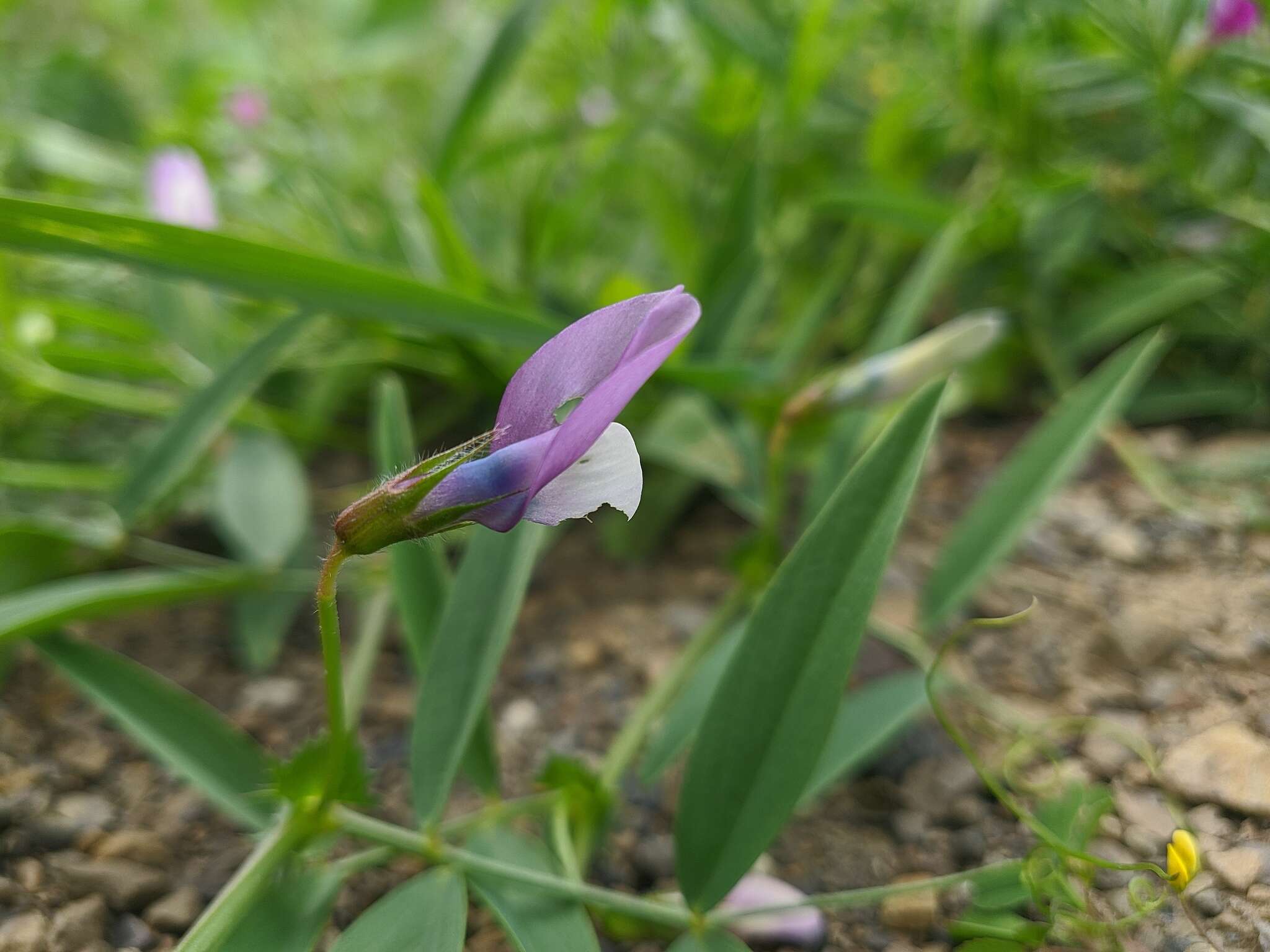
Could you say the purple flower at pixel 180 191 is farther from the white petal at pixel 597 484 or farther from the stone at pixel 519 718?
the white petal at pixel 597 484

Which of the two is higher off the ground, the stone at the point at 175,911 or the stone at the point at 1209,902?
the stone at the point at 175,911

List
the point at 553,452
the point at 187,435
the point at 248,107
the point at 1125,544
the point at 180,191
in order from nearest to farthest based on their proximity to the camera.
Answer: the point at 553,452
the point at 187,435
the point at 1125,544
the point at 180,191
the point at 248,107

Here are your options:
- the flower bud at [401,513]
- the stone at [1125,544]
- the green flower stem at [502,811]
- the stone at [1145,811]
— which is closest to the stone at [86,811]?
the green flower stem at [502,811]

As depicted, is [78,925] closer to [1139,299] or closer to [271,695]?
[271,695]

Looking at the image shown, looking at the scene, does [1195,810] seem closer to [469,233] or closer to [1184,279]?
[1184,279]

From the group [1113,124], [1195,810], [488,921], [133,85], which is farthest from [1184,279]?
[133,85]

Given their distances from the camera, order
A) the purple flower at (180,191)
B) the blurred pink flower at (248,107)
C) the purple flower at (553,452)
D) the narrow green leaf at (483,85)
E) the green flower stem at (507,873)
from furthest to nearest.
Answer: the blurred pink flower at (248,107) → the purple flower at (180,191) → the narrow green leaf at (483,85) → the green flower stem at (507,873) → the purple flower at (553,452)

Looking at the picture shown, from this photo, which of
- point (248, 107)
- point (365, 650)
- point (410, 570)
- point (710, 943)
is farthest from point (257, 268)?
point (248, 107)
